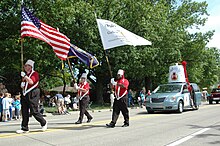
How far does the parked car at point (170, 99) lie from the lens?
1661cm

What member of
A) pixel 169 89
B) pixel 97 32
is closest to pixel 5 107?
pixel 169 89

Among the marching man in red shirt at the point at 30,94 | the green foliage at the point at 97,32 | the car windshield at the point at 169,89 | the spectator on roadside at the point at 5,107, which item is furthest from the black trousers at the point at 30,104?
the green foliage at the point at 97,32

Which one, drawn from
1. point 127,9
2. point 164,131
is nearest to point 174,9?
point 127,9

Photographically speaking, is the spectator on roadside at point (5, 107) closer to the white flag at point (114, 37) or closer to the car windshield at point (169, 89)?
the white flag at point (114, 37)

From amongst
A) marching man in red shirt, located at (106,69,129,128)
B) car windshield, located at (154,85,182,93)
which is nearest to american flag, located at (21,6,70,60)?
marching man in red shirt, located at (106,69,129,128)

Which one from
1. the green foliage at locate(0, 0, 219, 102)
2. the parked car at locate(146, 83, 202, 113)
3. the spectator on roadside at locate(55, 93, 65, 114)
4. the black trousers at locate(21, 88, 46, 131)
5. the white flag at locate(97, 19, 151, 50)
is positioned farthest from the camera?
the green foliage at locate(0, 0, 219, 102)

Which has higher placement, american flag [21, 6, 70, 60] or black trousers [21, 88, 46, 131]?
american flag [21, 6, 70, 60]

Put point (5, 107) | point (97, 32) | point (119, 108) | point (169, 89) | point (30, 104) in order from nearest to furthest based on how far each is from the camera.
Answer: point (30, 104) → point (119, 108) → point (5, 107) → point (169, 89) → point (97, 32)

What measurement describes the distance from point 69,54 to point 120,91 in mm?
3170

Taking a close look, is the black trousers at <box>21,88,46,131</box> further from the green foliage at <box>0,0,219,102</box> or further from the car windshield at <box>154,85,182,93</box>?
the green foliage at <box>0,0,219,102</box>

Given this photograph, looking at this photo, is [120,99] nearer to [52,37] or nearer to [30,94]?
[30,94]

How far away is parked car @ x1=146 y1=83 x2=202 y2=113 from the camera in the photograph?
654 inches

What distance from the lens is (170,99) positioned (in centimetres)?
1666

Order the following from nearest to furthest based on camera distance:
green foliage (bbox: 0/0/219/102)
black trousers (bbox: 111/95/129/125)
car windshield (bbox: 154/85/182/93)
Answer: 1. black trousers (bbox: 111/95/129/125)
2. car windshield (bbox: 154/85/182/93)
3. green foliage (bbox: 0/0/219/102)
